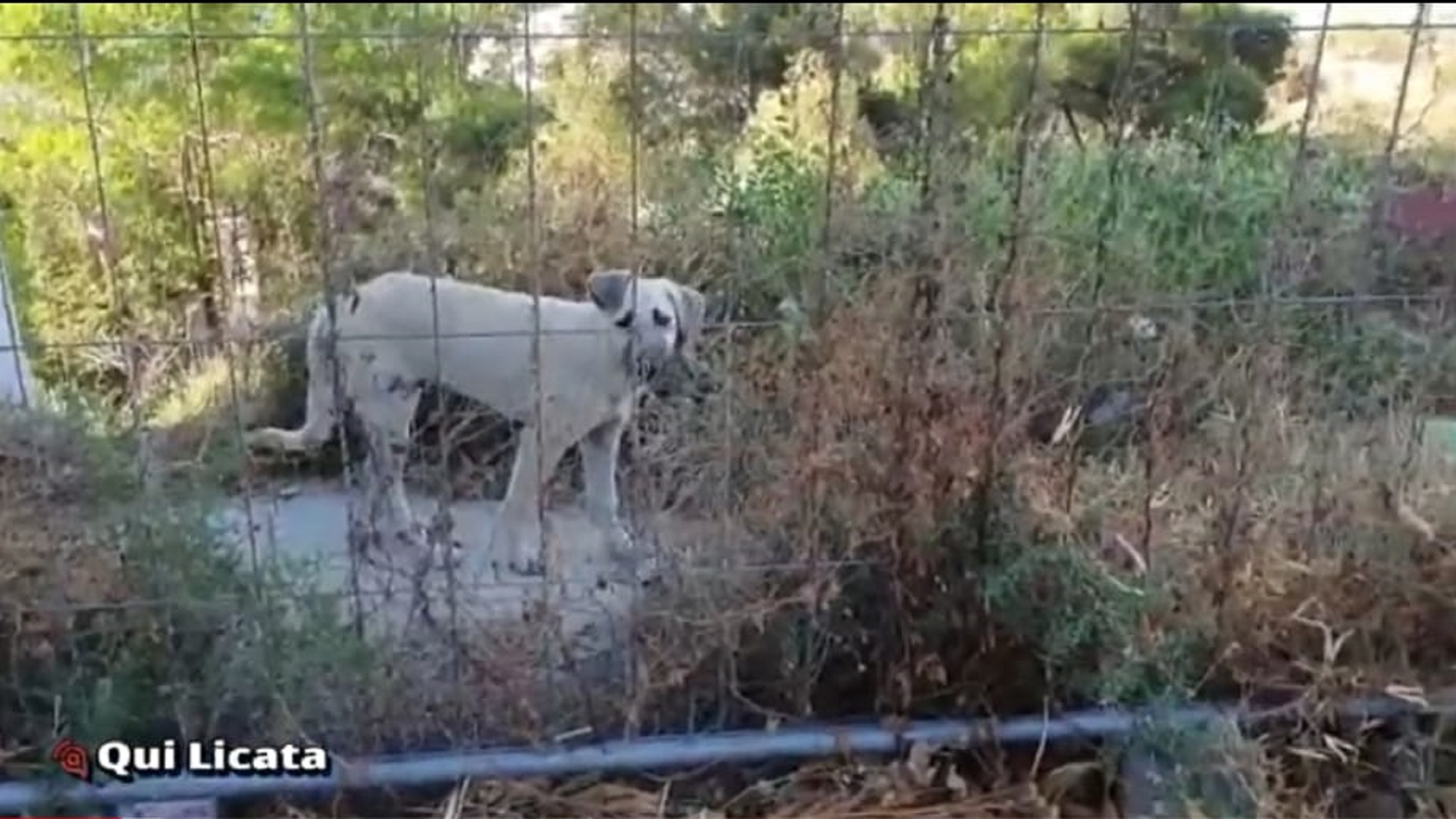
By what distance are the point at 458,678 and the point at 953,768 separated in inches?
21.2

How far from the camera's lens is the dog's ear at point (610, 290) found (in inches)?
76.9

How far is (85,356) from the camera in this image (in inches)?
77.6

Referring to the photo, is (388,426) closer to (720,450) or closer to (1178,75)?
(720,450)

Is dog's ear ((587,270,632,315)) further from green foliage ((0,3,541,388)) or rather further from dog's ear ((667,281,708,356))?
green foliage ((0,3,541,388))

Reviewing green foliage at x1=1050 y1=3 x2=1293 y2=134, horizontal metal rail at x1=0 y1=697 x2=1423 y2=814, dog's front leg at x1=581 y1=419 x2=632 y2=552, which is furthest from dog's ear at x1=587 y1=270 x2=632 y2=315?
green foliage at x1=1050 y1=3 x2=1293 y2=134

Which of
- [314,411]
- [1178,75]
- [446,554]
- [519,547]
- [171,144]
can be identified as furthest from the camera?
[1178,75]

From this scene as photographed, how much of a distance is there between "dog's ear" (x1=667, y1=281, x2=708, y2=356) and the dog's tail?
15.9 inches

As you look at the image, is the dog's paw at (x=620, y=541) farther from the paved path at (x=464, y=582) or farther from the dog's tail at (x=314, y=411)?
the dog's tail at (x=314, y=411)

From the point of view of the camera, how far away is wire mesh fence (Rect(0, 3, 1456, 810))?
5.77 feet

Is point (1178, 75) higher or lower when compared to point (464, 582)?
higher

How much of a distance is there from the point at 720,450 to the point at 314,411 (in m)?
0.55

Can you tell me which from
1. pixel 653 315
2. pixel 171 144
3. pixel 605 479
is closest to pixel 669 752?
pixel 605 479

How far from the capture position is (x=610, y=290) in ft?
6.46

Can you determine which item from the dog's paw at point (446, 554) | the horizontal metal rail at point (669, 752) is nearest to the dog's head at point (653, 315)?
the dog's paw at point (446, 554)
